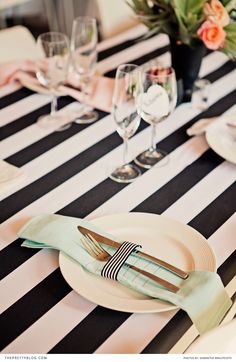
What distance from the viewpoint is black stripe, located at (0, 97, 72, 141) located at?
1.23 meters

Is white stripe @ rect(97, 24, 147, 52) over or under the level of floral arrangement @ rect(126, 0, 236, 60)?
under

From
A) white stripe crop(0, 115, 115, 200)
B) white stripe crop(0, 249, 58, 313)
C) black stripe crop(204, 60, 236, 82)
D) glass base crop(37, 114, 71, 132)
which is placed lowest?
white stripe crop(0, 249, 58, 313)

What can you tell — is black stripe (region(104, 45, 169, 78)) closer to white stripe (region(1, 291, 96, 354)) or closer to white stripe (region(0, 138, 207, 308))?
white stripe (region(0, 138, 207, 308))

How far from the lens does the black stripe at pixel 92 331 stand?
0.72 m

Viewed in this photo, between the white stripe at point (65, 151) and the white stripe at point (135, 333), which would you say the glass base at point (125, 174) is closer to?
the white stripe at point (65, 151)

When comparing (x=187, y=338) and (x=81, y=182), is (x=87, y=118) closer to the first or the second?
(x=81, y=182)

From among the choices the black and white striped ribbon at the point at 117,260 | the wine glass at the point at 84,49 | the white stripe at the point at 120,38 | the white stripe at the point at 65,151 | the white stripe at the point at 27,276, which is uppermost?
the wine glass at the point at 84,49

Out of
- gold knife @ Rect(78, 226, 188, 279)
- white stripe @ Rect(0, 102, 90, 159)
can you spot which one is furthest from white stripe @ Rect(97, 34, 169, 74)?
gold knife @ Rect(78, 226, 188, 279)

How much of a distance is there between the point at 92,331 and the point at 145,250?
189mm

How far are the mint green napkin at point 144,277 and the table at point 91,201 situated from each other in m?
0.03

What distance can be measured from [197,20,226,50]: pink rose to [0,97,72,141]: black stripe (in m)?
0.39

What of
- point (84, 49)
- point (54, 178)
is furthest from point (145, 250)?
point (84, 49)

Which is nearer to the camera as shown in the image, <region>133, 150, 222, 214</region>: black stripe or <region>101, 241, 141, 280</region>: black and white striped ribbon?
<region>101, 241, 141, 280</region>: black and white striped ribbon

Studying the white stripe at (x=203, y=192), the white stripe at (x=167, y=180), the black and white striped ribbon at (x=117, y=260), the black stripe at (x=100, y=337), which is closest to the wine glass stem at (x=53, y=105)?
the white stripe at (x=167, y=180)
